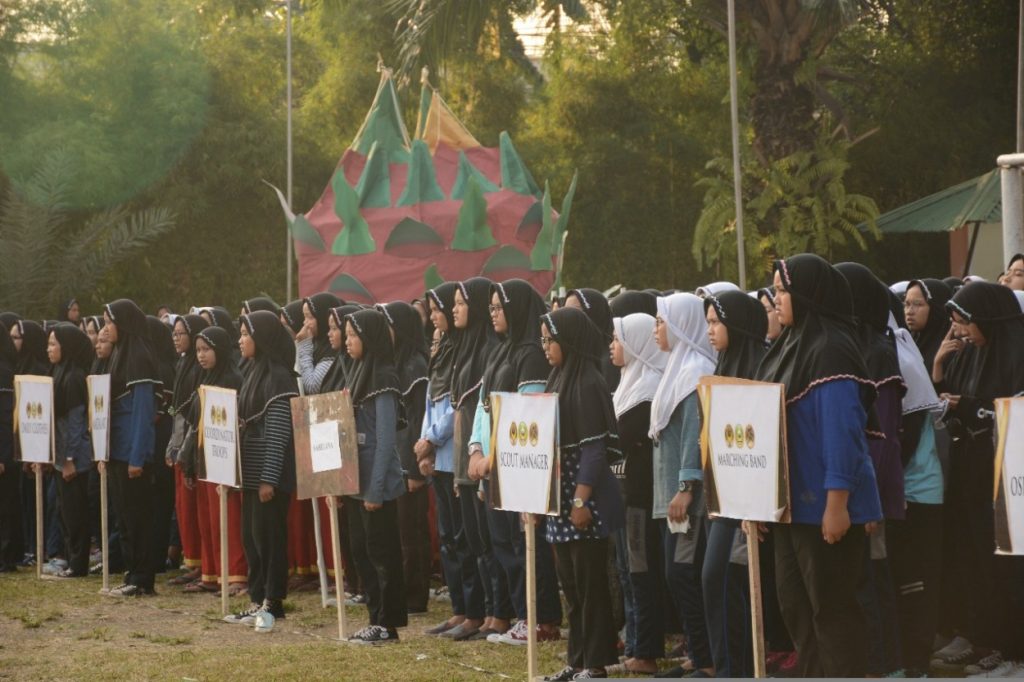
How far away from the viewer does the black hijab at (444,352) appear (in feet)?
30.3

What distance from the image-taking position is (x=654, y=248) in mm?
33469

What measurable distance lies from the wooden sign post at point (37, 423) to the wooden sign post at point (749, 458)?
23.7ft

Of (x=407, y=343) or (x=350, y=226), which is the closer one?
(x=407, y=343)

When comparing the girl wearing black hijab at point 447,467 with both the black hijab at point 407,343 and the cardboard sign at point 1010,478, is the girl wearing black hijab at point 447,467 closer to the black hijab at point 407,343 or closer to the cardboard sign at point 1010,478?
the black hijab at point 407,343

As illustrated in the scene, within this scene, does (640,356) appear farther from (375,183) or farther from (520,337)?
(375,183)

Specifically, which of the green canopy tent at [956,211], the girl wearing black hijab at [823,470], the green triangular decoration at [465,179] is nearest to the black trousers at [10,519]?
the green triangular decoration at [465,179]

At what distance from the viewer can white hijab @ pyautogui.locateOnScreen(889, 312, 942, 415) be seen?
23.8ft

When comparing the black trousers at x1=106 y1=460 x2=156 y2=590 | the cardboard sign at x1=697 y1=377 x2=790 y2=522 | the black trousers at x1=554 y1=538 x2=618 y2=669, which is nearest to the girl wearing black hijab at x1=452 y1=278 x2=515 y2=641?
the black trousers at x1=554 y1=538 x2=618 y2=669

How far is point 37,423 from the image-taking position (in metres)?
12.1

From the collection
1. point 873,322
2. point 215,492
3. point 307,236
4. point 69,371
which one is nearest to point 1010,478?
point 873,322

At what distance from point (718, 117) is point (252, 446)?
80.5ft

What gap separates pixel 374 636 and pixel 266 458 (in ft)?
4.87

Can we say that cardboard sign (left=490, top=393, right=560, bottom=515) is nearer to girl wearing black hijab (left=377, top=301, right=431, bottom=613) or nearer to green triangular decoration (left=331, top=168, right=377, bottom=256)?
girl wearing black hijab (left=377, top=301, right=431, bottom=613)

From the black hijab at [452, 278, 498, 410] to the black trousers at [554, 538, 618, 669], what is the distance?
1693 mm
